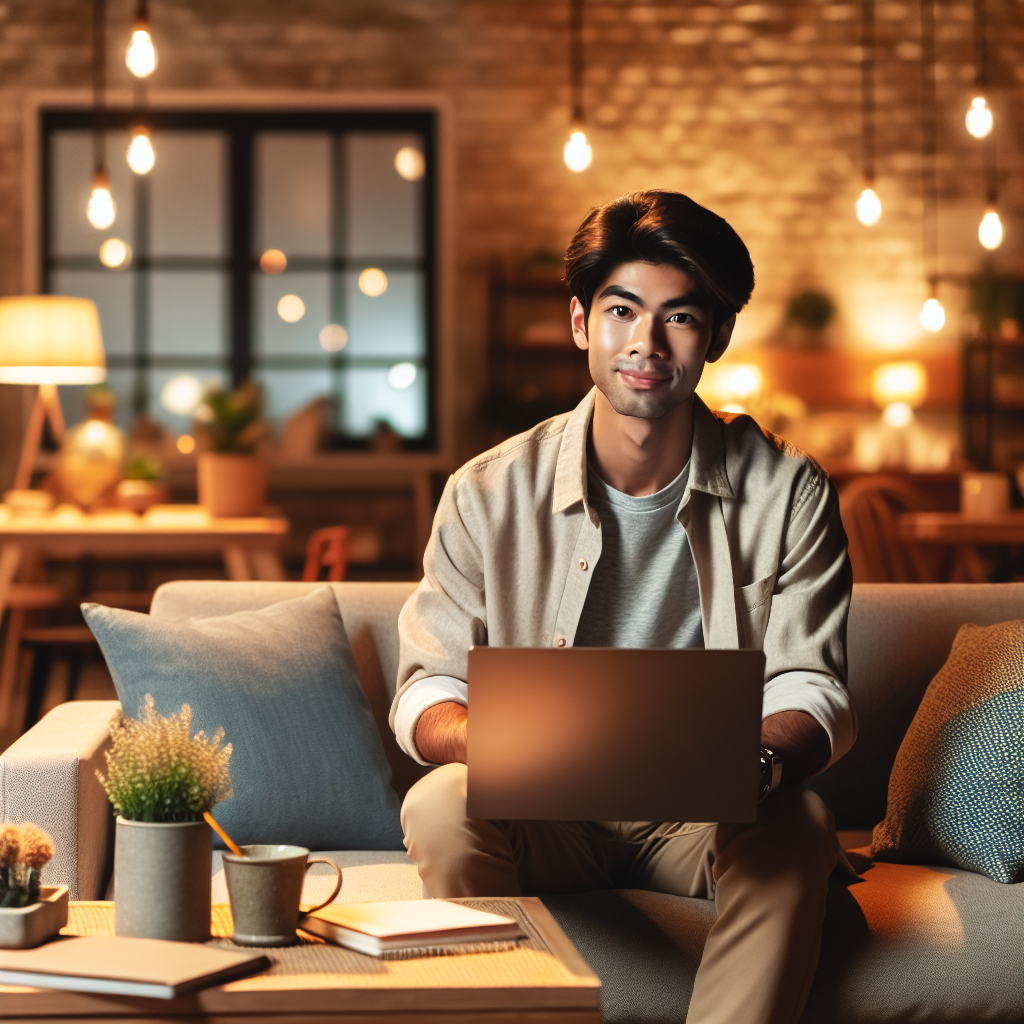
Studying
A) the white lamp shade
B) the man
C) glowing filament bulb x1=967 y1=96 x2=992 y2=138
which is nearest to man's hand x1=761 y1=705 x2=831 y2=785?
the man

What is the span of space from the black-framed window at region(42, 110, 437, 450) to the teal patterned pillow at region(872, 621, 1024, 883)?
17.8 feet

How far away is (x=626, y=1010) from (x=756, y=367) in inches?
227

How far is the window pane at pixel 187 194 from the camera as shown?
22.9 ft

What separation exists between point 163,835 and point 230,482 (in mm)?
3213

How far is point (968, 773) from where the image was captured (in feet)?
6.02

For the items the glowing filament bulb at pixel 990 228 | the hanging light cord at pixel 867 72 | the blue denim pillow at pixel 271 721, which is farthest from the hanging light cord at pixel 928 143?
the blue denim pillow at pixel 271 721

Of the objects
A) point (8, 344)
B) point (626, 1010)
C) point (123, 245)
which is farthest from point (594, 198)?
point (626, 1010)

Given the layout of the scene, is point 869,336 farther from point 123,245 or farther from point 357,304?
point 123,245

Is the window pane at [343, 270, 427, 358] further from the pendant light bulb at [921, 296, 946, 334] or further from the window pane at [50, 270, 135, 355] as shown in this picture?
the pendant light bulb at [921, 296, 946, 334]

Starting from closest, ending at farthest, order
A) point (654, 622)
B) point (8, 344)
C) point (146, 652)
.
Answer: point (654, 622) < point (146, 652) < point (8, 344)

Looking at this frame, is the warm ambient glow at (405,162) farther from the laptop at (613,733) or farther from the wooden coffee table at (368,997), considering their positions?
the wooden coffee table at (368,997)

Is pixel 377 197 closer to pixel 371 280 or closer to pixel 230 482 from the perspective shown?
pixel 371 280

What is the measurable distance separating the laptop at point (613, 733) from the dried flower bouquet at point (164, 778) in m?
0.26

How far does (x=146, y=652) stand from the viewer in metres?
1.96
